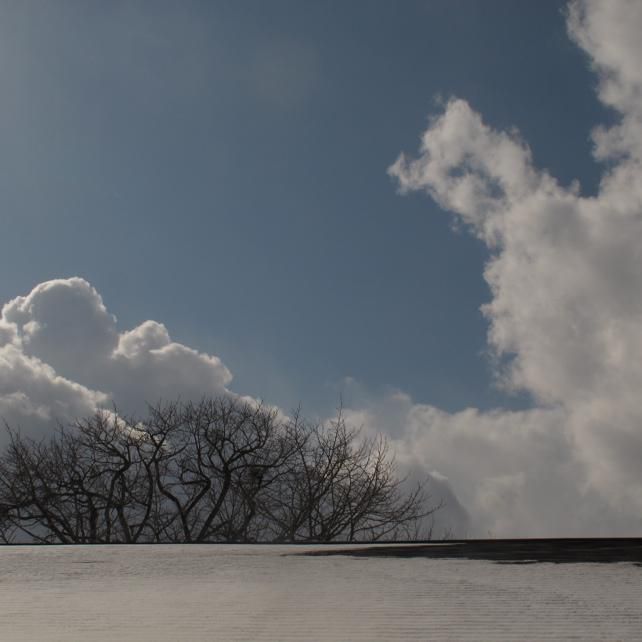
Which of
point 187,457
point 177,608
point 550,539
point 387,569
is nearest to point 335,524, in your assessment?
point 187,457

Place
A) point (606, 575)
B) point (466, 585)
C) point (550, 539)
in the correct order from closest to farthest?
point (466, 585) < point (606, 575) < point (550, 539)

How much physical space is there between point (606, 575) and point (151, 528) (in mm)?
21299

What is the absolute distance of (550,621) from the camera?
280 cm

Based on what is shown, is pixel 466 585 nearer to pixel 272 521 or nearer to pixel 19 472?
pixel 272 521

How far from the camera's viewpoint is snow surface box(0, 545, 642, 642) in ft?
8.93

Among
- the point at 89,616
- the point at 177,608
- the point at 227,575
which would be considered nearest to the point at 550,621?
the point at 177,608

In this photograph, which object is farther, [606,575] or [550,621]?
[606,575]

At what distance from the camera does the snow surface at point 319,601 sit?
272cm

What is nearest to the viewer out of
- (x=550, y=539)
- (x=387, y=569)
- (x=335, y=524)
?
(x=387, y=569)

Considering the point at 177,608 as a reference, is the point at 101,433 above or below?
above

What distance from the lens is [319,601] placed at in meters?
3.31

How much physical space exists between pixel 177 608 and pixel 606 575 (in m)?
2.34

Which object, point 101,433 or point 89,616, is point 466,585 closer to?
point 89,616

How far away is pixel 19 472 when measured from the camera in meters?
23.2
